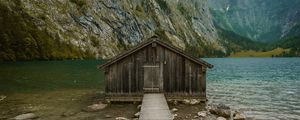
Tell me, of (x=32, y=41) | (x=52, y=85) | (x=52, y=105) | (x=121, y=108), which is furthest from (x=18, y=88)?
(x=32, y=41)

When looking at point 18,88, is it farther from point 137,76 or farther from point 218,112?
point 218,112

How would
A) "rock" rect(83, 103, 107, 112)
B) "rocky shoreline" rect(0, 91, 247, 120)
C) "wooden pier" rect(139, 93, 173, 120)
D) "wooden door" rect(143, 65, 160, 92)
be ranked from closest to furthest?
"wooden pier" rect(139, 93, 173, 120) < "rocky shoreline" rect(0, 91, 247, 120) < "rock" rect(83, 103, 107, 112) < "wooden door" rect(143, 65, 160, 92)

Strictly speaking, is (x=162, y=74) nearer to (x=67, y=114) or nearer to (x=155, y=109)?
(x=155, y=109)

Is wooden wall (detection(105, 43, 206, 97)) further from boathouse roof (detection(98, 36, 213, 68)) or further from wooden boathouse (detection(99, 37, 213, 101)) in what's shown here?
boathouse roof (detection(98, 36, 213, 68))

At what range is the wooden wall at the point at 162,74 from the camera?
1353 inches

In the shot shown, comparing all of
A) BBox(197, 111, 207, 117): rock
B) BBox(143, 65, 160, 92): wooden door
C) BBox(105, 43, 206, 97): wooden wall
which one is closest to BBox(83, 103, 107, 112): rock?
BBox(105, 43, 206, 97): wooden wall

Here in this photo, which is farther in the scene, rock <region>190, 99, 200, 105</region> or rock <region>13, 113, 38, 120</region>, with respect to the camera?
rock <region>190, 99, 200, 105</region>

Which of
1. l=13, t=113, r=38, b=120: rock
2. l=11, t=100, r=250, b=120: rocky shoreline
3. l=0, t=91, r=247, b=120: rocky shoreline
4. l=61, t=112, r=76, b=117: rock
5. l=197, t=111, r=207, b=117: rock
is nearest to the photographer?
l=13, t=113, r=38, b=120: rock

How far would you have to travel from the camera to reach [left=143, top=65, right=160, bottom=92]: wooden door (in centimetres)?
3428

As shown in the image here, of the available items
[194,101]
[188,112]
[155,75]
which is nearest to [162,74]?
[155,75]

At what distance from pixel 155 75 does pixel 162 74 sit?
0.69 metres

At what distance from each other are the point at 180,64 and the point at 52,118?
1280 centimetres

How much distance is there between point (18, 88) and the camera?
4981 cm

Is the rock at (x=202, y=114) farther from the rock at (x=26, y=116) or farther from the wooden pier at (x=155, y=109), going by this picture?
the rock at (x=26, y=116)
